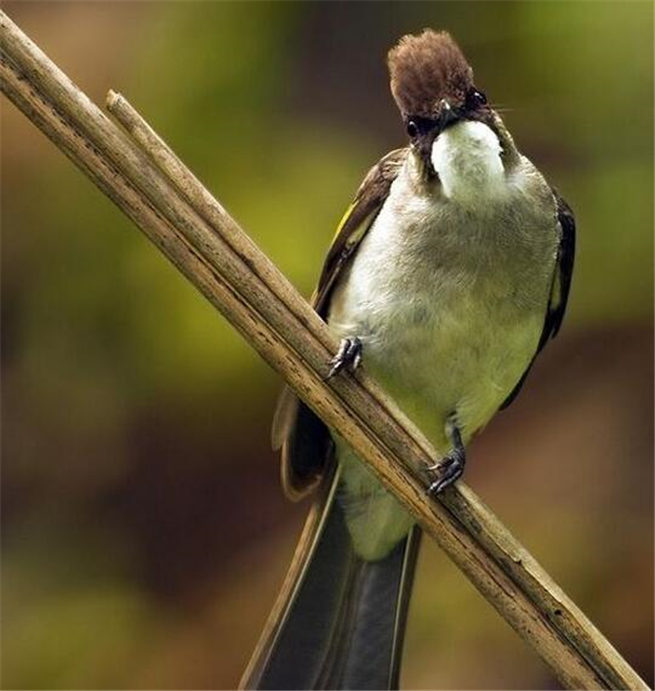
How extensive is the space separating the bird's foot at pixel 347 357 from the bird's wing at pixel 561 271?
1.39ft

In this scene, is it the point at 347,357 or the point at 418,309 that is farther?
the point at 418,309

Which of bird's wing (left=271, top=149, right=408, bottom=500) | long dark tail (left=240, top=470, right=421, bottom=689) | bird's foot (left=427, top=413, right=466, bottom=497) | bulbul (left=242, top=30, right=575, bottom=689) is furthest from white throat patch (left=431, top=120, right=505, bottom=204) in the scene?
long dark tail (left=240, top=470, right=421, bottom=689)

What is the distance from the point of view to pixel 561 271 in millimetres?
2660

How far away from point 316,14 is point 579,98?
1.84 ft

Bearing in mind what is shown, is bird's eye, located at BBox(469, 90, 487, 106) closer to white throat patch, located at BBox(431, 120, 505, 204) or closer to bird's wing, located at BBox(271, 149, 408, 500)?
white throat patch, located at BBox(431, 120, 505, 204)

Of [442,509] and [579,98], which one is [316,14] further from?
[442,509]

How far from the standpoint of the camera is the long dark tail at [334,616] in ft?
8.48

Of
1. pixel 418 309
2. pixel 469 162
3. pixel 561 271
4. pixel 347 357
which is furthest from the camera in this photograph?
pixel 561 271

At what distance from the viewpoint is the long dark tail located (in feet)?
8.48

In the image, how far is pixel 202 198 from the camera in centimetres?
189

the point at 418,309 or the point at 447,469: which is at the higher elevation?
the point at 418,309

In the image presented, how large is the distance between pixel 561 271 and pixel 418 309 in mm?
288

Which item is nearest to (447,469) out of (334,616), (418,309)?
(418,309)

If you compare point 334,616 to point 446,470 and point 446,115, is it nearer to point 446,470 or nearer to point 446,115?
point 446,470
